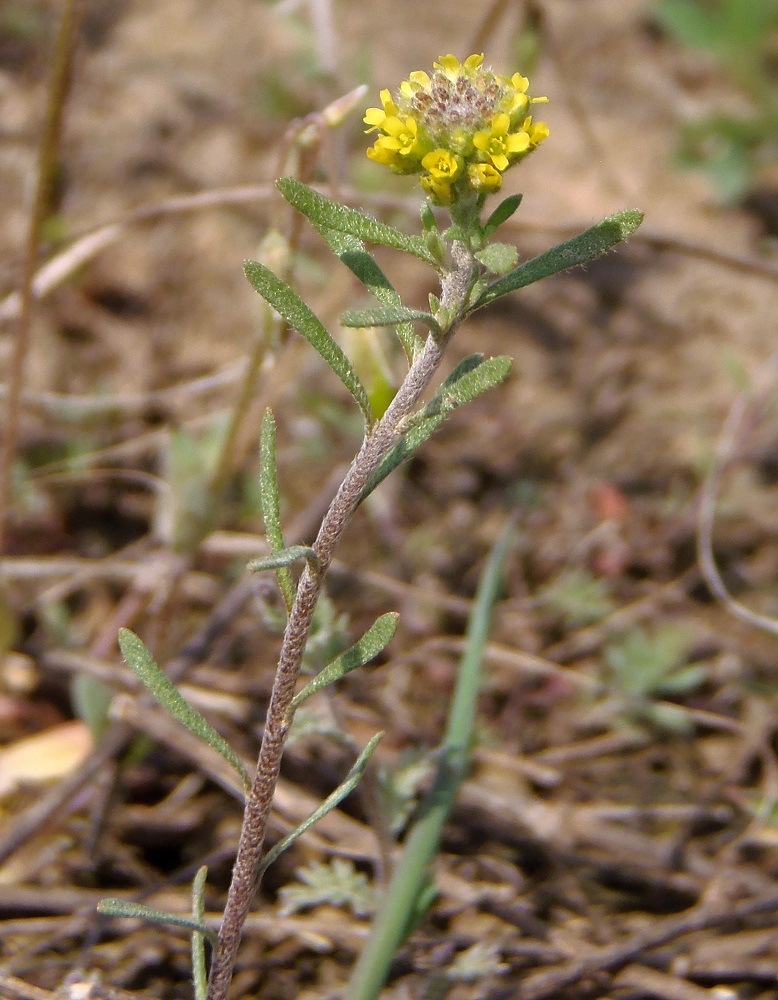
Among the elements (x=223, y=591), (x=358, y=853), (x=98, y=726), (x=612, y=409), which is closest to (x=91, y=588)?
(x=223, y=591)

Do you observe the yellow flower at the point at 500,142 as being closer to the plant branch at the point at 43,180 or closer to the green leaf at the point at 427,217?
the green leaf at the point at 427,217

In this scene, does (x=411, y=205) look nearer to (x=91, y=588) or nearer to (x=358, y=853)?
(x=91, y=588)

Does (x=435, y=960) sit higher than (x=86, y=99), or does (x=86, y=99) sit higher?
(x=86, y=99)

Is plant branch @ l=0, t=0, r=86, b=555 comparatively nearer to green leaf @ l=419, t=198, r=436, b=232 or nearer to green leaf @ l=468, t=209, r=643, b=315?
green leaf @ l=419, t=198, r=436, b=232

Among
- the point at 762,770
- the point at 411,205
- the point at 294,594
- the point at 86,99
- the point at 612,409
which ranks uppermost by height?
the point at 86,99

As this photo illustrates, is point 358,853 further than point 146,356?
No
